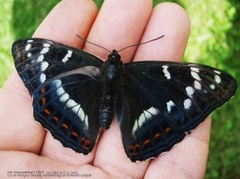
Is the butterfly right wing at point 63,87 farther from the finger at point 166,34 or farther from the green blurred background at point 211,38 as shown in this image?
the green blurred background at point 211,38

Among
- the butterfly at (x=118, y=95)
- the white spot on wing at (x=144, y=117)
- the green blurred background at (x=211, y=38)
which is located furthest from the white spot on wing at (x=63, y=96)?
the green blurred background at (x=211, y=38)

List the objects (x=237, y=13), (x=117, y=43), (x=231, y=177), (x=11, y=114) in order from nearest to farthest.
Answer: (x=11, y=114) → (x=117, y=43) → (x=231, y=177) → (x=237, y=13)

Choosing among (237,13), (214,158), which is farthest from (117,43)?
(237,13)

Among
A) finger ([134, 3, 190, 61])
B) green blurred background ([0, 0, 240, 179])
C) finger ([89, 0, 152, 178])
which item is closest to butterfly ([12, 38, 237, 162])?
finger ([89, 0, 152, 178])

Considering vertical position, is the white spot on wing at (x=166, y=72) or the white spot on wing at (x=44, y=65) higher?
the white spot on wing at (x=166, y=72)

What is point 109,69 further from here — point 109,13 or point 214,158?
point 214,158

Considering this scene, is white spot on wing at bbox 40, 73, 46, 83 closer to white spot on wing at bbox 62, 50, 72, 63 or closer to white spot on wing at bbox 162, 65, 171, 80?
white spot on wing at bbox 62, 50, 72, 63

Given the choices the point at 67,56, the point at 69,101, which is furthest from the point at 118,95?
the point at 67,56

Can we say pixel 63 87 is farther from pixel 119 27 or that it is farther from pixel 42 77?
pixel 119 27
